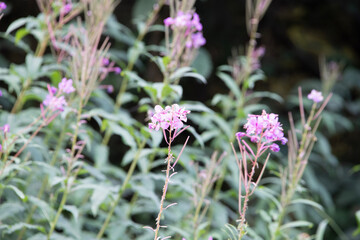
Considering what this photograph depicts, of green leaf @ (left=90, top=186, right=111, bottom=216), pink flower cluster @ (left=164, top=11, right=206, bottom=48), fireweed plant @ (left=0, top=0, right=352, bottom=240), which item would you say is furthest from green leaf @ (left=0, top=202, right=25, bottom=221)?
pink flower cluster @ (left=164, top=11, right=206, bottom=48)

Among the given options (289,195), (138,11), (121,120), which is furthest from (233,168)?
(138,11)

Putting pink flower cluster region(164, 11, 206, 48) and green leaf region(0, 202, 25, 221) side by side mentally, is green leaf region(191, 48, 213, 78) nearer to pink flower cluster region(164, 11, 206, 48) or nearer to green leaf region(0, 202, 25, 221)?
pink flower cluster region(164, 11, 206, 48)

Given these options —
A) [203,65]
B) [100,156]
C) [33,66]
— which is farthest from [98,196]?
[203,65]

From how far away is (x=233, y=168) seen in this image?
2846 mm

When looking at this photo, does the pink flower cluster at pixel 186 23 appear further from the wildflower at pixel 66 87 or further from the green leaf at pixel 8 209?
the green leaf at pixel 8 209

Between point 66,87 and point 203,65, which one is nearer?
point 66,87

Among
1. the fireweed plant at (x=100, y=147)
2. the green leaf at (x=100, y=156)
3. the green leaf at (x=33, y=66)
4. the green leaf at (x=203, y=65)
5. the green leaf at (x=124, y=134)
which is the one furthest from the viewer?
the green leaf at (x=203, y=65)

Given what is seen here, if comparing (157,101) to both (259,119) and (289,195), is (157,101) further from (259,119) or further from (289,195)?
(259,119)

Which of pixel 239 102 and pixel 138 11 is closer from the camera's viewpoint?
pixel 239 102

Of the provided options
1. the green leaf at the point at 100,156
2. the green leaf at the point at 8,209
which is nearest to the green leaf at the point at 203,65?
the green leaf at the point at 100,156

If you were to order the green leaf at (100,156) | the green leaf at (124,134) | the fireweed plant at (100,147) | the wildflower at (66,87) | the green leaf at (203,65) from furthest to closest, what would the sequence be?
1. the green leaf at (203,65)
2. the green leaf at (100,156)
3. the green leaf at (124,134)
4. the fireweed plant at (100,147)
5. the wildflower at (66,87)

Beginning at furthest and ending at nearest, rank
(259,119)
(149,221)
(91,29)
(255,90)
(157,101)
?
(255,90) → (149,221) → (91,29) → (157,101) → (259,119)

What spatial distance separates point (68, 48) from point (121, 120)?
59 centimetres

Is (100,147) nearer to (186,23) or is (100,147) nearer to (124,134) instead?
(124,134)
